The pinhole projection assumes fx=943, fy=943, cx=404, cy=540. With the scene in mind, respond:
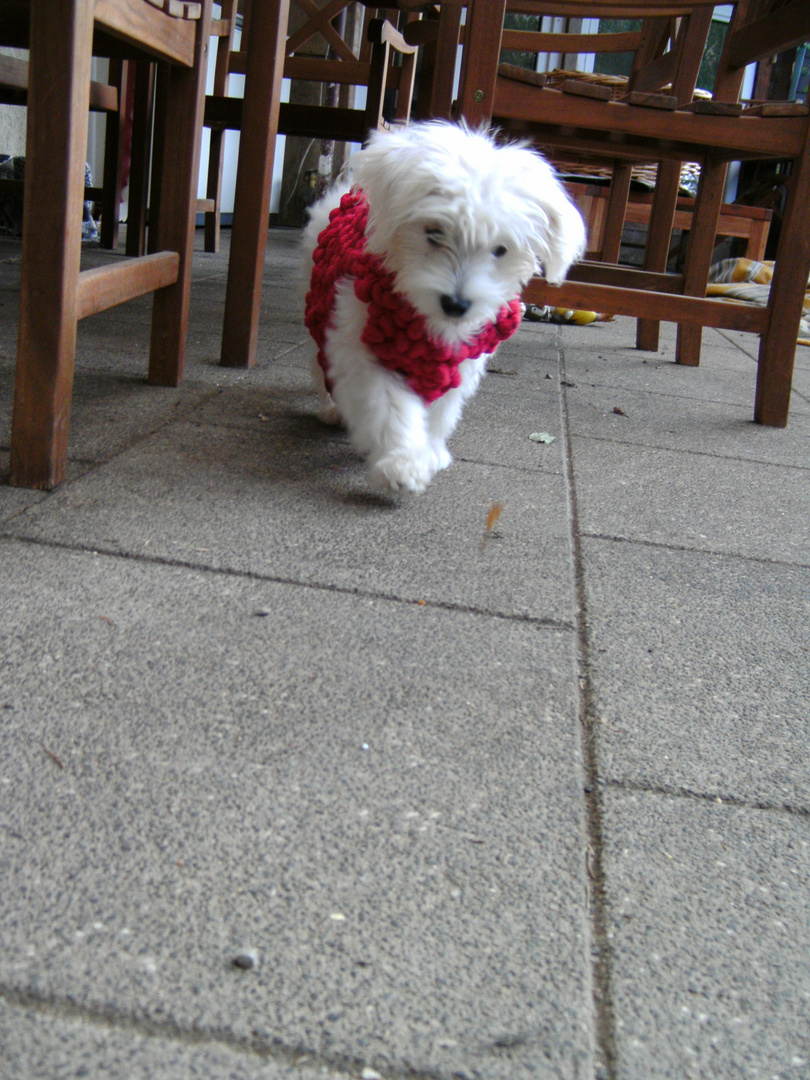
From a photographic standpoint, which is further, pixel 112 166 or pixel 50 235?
pixel 112 166

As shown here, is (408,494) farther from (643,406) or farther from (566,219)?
(643,406)

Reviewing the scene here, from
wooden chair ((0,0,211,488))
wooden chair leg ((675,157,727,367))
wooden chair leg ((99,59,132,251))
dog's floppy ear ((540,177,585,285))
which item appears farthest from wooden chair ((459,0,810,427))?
wooden chair leg ((99,59,132,251))

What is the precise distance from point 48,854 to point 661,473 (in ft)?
5.79

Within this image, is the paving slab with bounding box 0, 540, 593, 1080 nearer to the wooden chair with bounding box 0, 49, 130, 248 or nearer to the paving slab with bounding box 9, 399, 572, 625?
the paving slab with bounding box 9, 399, 572, 625

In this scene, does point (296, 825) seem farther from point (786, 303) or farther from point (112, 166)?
point (112, 166)

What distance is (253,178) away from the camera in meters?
2.62

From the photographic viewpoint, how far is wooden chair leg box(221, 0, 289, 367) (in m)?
2.53

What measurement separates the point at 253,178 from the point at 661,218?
1.93m

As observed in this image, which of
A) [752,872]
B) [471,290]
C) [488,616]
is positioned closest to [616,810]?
[752,872]

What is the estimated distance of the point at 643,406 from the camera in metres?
2.96

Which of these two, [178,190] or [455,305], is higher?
[178,190]

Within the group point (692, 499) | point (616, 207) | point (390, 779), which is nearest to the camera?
point (390, 779)

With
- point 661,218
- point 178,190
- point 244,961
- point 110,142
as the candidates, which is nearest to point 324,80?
point 110,142

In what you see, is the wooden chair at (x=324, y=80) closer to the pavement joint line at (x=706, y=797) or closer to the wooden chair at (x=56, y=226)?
the wooden chair at (x=56, y=226)
